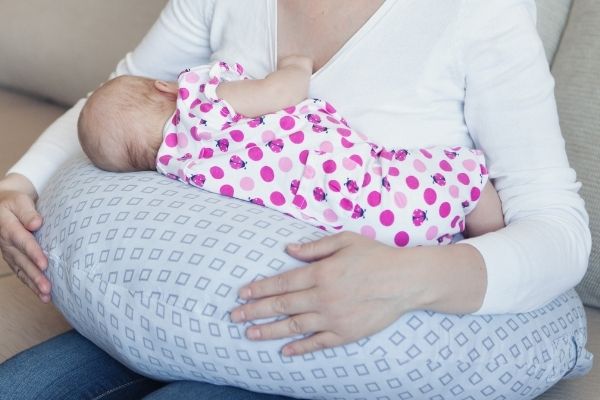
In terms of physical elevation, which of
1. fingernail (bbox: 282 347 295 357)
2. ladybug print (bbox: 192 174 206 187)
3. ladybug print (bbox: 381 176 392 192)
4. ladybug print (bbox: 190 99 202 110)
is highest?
ladybug print (bbox: 190 99 202 110)

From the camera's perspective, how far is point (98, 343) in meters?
1.03

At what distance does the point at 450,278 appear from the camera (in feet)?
2.91

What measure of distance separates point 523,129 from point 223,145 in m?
0.38

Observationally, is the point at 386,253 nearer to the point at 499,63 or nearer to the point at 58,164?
the point at 499,63

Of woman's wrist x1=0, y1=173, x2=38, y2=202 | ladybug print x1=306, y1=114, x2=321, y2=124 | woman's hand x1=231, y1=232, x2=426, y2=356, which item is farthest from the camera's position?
woman's wrist x1=0, y1=173, x2=38, y2=202

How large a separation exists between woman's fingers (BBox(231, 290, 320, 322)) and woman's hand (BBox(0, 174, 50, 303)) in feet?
1.06

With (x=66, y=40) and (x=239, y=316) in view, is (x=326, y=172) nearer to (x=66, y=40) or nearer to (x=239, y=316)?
(x=239, y=316)

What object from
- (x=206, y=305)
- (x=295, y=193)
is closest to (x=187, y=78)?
(x=295, y=193)

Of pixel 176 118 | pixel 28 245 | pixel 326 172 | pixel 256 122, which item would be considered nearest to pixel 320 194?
pixel 326 172

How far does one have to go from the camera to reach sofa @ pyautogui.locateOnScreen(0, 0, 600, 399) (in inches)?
49.3

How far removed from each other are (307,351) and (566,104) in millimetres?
678

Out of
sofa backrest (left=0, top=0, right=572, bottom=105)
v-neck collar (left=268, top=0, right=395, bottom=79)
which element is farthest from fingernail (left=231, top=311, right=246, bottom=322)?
sofa backrest (left=0, top=0, right=572, bottom=105)

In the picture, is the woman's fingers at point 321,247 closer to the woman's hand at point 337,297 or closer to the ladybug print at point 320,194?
the woman's hand at point 337,297

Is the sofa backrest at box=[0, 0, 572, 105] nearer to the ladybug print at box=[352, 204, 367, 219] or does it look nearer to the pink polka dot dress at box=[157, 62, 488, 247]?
the pink polka dot dress at box=[157, 62, 488, 247]
